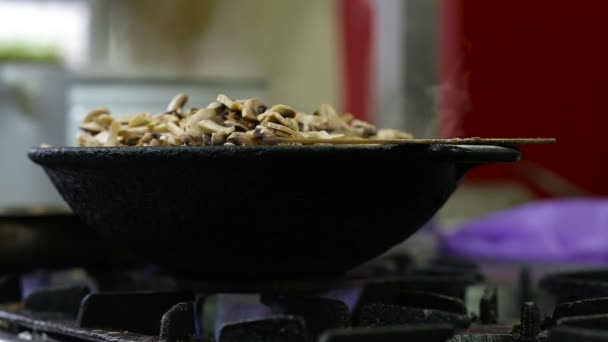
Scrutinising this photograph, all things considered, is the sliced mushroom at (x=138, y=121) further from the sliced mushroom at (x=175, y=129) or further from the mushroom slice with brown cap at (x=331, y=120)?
the mushroom slice with brown cap at (x=331, y=120)

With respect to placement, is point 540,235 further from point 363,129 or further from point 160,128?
point 160,128

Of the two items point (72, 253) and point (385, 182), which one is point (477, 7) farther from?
point (385, 182)

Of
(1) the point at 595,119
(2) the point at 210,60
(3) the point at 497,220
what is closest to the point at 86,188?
(3) the point at 497,220

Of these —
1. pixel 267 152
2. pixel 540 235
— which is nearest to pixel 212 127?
pixel 267 152

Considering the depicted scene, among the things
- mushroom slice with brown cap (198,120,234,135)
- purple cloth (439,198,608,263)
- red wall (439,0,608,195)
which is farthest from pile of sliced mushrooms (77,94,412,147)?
red wall (439,0,608,195)

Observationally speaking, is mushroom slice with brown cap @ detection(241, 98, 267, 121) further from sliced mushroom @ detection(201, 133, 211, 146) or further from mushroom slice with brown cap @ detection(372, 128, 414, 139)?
mushroom slice with brown cap @ detection(372, 128, 414, 139)

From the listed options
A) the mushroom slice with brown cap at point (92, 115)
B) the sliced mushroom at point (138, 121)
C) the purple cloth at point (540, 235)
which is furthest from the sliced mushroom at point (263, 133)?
the purple cloth at point (540, 235)

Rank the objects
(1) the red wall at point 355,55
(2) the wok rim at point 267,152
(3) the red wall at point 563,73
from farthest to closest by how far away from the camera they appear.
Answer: (1) the red wall at point 355,55, (3) the red wall at point 563,73, (2) the wok rim at point 267,152
